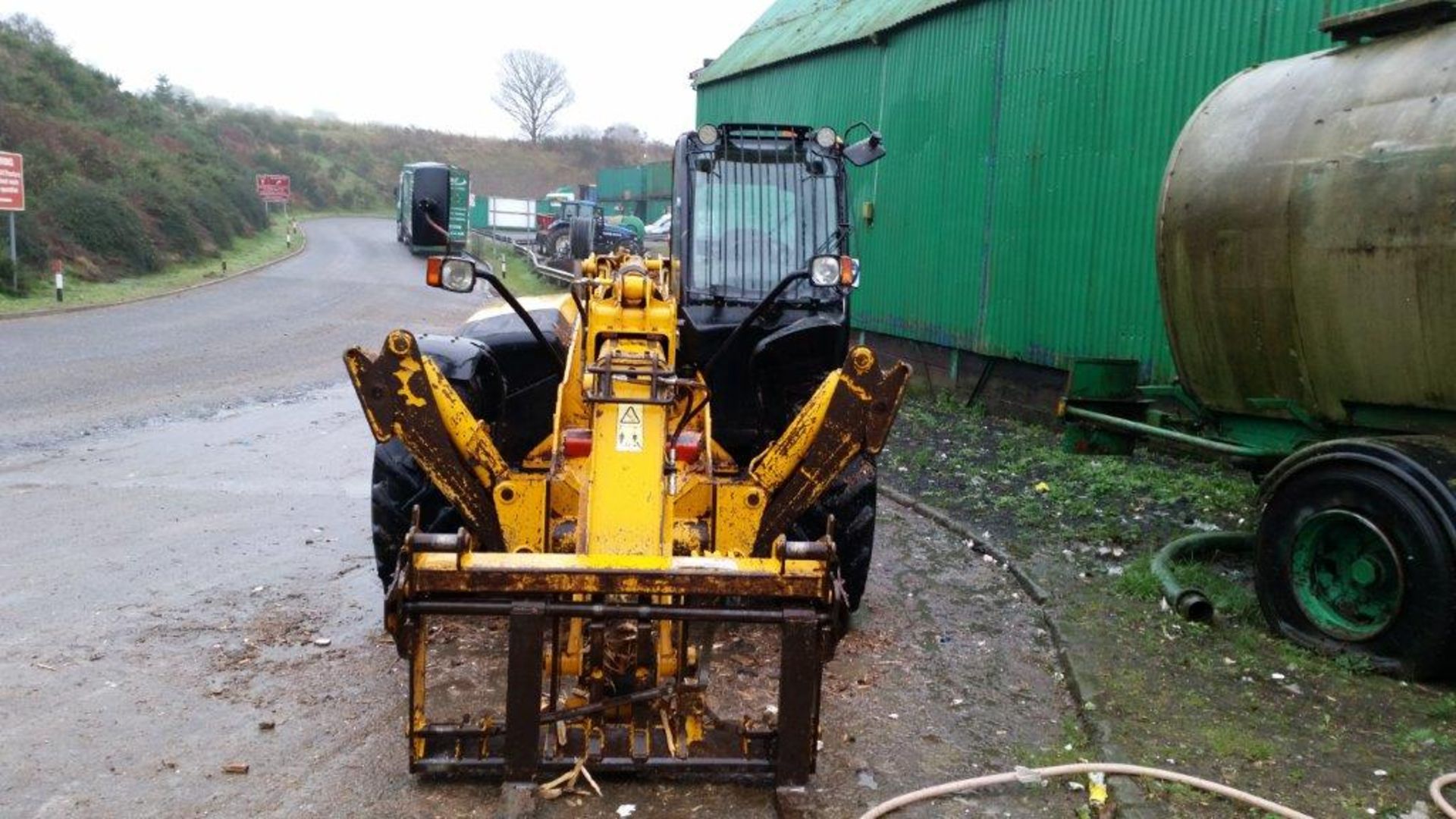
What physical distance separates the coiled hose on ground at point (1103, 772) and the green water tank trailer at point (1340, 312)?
1286 millimetres

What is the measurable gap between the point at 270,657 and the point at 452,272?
6.74 feet

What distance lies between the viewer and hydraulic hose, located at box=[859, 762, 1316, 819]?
4.09 metres

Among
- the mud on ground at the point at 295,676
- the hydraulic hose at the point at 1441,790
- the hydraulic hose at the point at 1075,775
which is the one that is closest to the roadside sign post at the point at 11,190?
the mud on ground at the point at 295,676

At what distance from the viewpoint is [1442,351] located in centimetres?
550

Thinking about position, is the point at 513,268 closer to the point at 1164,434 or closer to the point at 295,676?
the point at 1164,434

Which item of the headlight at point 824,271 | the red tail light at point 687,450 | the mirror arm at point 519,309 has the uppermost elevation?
the headlight at point 824,271

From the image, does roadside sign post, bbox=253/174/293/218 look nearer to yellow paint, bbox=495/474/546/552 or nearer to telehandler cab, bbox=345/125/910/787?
telehandler cab, bbox=345/125/910/787

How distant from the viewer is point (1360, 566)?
557 centimetres

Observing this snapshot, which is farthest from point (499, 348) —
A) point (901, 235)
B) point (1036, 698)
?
point (901, 235)

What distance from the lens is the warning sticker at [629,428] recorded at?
4309mm

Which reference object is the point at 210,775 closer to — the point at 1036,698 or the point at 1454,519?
the point at 1036,698

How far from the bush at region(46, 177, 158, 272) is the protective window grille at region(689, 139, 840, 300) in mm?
25357

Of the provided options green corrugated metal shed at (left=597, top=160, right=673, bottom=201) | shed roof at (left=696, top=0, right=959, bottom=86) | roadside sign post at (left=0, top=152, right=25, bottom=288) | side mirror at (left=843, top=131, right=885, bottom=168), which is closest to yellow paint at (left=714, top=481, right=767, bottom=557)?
side mirror at (left=843, top=131, right=885, bottom=168)

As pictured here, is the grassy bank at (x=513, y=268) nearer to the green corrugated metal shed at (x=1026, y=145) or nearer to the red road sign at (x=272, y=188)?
the red road sign at (x=272, y=188)
